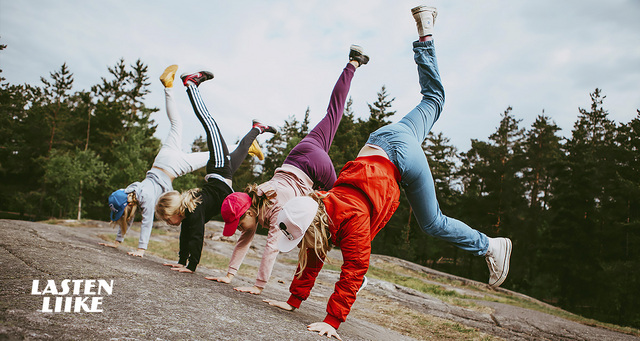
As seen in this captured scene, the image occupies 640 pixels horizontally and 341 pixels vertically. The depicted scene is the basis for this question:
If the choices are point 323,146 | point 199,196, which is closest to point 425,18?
point 323,146

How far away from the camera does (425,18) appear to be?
3.58m

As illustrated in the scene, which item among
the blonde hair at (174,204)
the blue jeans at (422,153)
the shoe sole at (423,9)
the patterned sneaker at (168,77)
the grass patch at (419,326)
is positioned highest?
the shoe sole at (423,9)

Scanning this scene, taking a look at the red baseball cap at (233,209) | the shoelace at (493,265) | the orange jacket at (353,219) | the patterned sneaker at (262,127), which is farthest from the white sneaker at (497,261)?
the patterned sneaker at (262,127)

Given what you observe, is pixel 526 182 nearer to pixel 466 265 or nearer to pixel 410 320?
pixel 466 265

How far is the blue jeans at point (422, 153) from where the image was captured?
10.3 ft

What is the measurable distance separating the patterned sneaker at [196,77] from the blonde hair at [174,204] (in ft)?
7.66

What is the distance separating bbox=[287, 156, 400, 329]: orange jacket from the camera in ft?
8.60

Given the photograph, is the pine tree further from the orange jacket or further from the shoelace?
the orange jacket

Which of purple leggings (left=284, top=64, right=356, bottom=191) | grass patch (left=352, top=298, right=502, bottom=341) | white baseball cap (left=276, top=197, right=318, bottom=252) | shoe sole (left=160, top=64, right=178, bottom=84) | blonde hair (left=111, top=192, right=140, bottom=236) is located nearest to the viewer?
white baseball cap (left=276, top=197, right=318, bottom=252)

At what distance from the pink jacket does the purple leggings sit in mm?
99

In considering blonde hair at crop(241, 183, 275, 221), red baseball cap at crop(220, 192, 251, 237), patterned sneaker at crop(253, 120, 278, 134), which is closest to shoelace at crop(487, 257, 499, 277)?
blonde hair at crop(241, 183, 275, 221)

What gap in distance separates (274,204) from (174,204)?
139 cm

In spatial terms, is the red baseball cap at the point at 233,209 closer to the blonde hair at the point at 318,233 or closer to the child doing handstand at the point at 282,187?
the child doing handstand at the point at 282,187

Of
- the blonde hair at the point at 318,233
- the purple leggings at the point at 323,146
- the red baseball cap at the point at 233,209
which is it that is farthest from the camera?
the purple leggings at the point at 323,146
